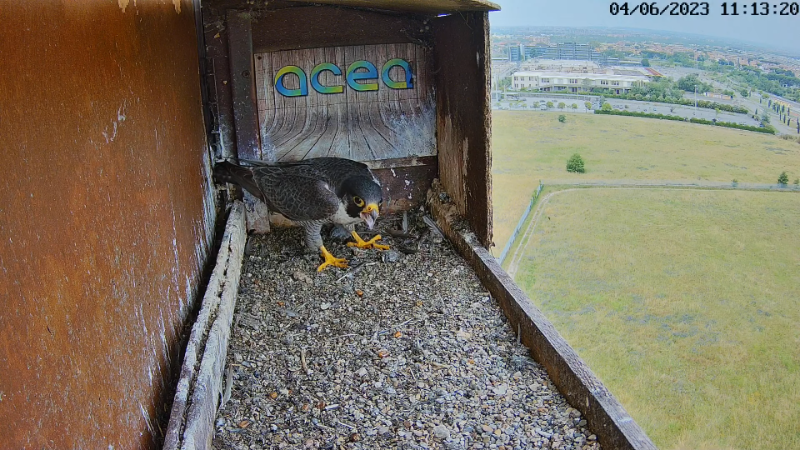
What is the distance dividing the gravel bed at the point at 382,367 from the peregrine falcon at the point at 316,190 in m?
0.24

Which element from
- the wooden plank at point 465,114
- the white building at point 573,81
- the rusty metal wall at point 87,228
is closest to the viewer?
the rusty metal wall at point 87,228

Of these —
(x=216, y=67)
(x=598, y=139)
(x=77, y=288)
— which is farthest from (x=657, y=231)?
(x=77, y=288)

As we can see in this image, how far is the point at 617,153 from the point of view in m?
3.76

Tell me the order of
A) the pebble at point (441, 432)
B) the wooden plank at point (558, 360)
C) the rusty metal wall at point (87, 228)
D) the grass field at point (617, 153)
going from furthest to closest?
the grass field at point (617, 153) → the pebble at point (441, 432) → the wooden plank at point (558, 360) → the rusty metal wall at point (87, 228)

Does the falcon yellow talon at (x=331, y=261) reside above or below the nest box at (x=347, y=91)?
below

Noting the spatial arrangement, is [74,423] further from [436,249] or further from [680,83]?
[680,83]

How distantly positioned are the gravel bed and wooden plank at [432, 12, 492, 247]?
35cm

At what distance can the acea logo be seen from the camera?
3.75 metres

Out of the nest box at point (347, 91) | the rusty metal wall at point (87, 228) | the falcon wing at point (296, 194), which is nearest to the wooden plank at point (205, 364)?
the rusty metal wall at point (87, 228)

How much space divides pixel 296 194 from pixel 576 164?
165 centimetres

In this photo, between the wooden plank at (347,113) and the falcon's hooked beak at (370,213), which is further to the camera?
the wooden plank at (347,113)

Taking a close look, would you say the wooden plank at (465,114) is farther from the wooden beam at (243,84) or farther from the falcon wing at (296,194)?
the wooden beam at (243,84)

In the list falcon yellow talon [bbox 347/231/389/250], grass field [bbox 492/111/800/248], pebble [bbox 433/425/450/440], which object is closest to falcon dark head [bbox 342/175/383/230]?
falcon yellow talon [bbox 347/231/389/250]

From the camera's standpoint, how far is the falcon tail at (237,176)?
11.6ft
